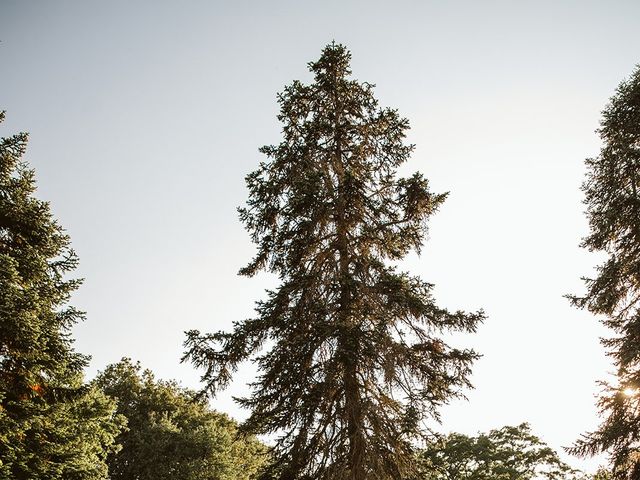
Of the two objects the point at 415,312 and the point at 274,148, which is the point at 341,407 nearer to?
the point at 415,312

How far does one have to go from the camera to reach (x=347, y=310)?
8.78 meters

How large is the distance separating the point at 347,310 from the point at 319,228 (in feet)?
8.34

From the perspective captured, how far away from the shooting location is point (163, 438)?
95.6ft

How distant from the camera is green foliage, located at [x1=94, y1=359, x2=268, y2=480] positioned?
2823 cm

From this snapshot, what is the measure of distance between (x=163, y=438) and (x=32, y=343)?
23670 millimetres

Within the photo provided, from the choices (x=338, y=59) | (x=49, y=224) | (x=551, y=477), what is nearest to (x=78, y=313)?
(x=49, y=224)

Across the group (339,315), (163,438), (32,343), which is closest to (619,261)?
(339,315)

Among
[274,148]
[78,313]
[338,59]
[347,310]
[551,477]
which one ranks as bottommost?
[78,313]

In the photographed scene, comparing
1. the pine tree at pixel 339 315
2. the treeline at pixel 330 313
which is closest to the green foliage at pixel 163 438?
the treeline at pixel 330 313

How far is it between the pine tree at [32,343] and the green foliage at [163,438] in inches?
691

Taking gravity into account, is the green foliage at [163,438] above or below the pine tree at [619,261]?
below

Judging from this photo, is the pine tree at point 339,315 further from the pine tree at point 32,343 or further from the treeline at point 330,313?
the pine tree at point 32,343

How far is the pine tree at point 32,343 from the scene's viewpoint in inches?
379

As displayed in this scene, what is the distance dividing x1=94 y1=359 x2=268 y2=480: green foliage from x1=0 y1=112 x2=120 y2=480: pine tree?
57.6 feet
